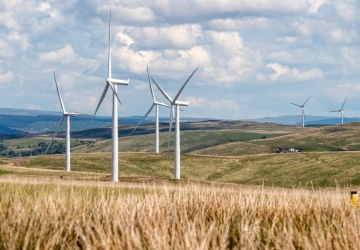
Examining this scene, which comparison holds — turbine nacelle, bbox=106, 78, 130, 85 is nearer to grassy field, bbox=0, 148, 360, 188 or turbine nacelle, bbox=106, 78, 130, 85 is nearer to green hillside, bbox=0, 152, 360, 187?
grassy field, bbox=0, 148, 360, 188

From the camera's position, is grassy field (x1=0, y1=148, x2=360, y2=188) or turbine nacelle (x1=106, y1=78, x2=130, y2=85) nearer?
turbine nacelle (x1=106, y1=78, x2=130, y2=85)

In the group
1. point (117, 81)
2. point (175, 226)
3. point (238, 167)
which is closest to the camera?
point (175, 226)

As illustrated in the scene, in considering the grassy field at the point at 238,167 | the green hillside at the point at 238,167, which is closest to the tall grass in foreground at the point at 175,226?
the grassy field at the point at 238,167

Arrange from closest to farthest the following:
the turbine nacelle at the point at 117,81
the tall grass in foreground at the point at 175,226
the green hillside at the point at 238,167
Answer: the tall grass in foreground at the point at 175,226, the turbine nacelle at the point at 117,81, the green hillside at the point at 238,167

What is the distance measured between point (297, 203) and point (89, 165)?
5164 inches

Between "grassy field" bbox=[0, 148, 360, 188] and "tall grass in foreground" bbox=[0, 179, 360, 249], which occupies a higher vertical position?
"tall grass in foreground" bbox=[0, 179, 360, 249]

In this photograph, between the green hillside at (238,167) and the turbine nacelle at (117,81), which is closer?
the turbine nacelle at (117,81)

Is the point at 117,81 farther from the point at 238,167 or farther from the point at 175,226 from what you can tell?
the point at 175,226

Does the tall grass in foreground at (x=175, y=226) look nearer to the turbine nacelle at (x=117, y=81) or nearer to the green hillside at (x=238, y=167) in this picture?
the turbine nacelle at (x=117, y=81)

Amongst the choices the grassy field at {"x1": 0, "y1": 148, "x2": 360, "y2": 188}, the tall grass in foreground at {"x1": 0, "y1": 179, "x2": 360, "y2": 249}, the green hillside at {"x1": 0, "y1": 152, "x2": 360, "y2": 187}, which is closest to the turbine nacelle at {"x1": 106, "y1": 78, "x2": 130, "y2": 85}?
the grassy field at {"x1": 0, "y1": 148, "x2": 360, "y2": 188}

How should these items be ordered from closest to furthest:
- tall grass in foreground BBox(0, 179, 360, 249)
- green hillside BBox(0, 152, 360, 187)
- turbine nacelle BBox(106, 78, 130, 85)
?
tall grass in foreground BBox(0, 179, 360, 249) < turbine nacelle BBox(106, 78, 130, 85) < green hillside BBox(0, 152, 360, 187)

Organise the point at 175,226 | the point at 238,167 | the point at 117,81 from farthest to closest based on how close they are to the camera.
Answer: the point at 238,167
the point at 117,81
the point at 175,226

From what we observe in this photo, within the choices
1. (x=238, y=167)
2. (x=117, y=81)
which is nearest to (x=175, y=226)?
(x=117, y=81)

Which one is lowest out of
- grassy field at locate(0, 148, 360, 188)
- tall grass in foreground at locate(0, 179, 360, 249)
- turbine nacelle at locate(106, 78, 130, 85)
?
grassy field at locate(0, 148, 360, 188)
